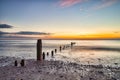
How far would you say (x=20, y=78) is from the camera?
1276cm

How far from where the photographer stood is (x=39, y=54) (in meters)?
22.9

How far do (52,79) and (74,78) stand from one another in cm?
198

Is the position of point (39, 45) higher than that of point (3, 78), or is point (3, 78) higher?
point (39, 45)

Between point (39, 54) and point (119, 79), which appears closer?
point (119, 79)

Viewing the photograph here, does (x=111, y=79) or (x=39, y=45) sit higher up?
(x=39, y=45)

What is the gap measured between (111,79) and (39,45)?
12.2 meters

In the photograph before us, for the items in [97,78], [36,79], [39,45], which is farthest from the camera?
[39,45]

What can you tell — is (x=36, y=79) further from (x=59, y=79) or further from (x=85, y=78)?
(x=85, y=78)

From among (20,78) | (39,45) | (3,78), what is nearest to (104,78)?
(20,78)

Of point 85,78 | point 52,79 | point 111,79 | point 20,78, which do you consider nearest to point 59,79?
point 52,79

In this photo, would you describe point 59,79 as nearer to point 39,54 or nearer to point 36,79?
point 36,79

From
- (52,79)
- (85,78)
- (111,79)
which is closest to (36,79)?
(52,79)

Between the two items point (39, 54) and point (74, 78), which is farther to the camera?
point (39, 54)

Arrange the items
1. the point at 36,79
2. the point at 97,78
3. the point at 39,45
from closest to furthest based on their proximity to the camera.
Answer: the point at 36,79 → the point at 97,78 → the point at 39,45
